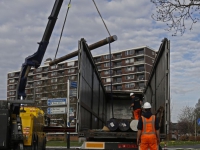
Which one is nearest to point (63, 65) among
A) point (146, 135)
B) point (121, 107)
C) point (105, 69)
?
point (105, 69)

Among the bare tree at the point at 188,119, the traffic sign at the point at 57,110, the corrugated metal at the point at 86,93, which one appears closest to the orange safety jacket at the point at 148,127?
the corrugated metal at the point at 86,93

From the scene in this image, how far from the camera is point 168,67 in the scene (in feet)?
29.6

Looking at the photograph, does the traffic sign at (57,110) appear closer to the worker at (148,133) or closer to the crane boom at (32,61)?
the crane boom at (32,61)

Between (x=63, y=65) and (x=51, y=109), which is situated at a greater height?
(x=63, y=65)

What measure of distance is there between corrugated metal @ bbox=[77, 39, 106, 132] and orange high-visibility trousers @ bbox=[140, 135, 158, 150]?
163cm

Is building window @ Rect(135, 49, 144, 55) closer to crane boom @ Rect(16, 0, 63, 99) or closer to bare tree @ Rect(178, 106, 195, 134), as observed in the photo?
bare tree @ Rect(178, 106, 195, 134)

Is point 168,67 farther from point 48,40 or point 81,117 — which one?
point 48,40

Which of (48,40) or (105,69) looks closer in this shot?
(48,40)

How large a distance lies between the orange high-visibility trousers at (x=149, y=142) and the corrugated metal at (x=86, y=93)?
1.63 metres

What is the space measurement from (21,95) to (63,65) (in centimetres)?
9455

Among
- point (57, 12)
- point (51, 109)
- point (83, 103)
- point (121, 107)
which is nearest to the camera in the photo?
point (83, 103)

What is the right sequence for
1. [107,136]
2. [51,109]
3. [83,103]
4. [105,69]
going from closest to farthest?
[107,136], [83,103], [51,109], [105,69]

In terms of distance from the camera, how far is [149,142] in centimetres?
838

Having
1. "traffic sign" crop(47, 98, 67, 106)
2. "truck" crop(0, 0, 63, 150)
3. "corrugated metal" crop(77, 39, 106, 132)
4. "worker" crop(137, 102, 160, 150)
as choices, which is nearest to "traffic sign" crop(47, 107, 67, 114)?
"traffic sign" crop(47, 98, 67, 106)
